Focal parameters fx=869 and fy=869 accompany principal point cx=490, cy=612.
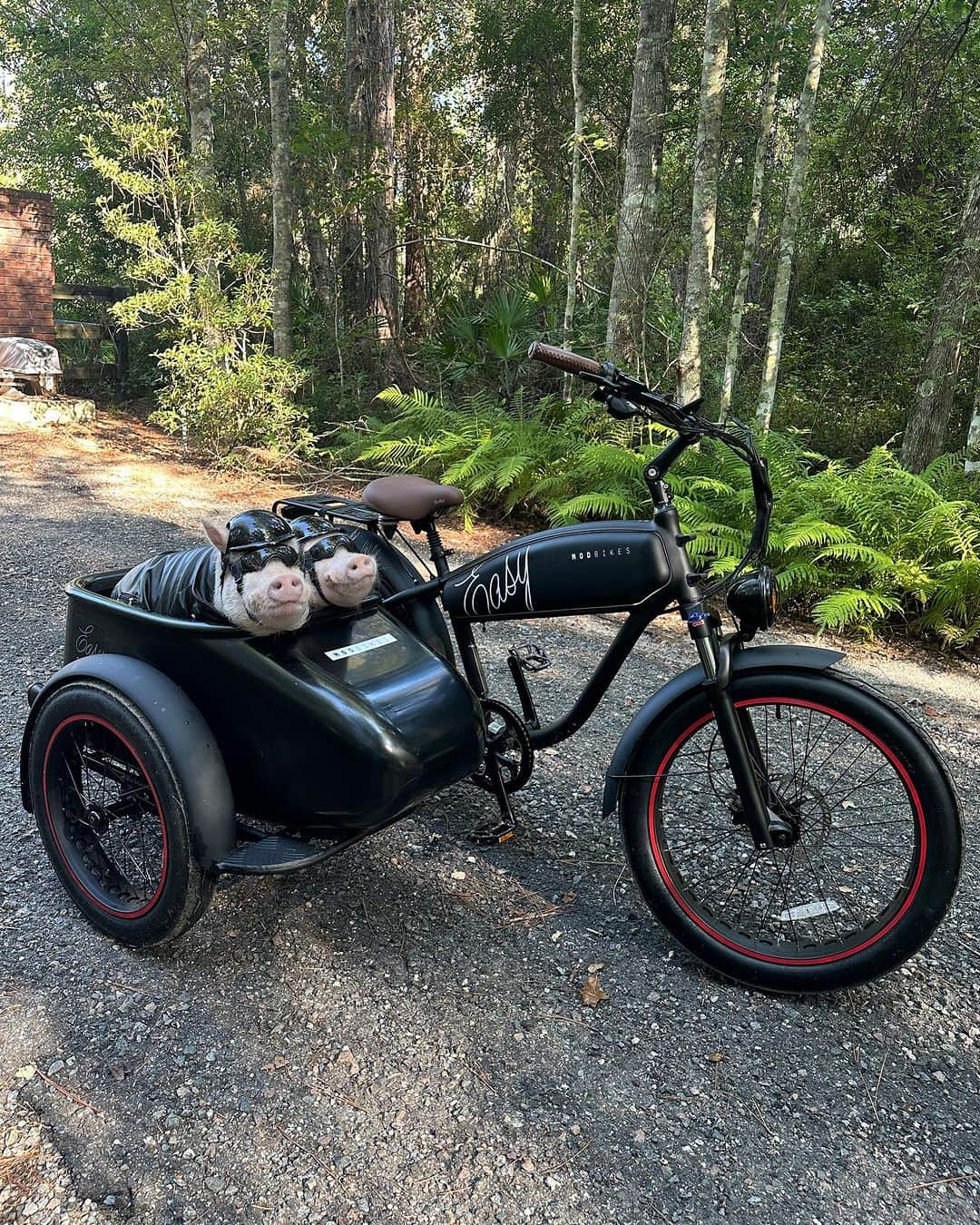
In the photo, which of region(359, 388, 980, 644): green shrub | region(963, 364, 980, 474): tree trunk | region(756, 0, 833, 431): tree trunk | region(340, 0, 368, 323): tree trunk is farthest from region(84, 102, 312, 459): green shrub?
region(963, 364, 980, 474): tree trunk

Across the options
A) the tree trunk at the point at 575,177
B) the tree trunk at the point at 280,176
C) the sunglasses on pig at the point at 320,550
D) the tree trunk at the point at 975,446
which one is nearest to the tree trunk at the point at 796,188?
the tree trunk at the point at 975,446

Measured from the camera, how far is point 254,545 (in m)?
2.14

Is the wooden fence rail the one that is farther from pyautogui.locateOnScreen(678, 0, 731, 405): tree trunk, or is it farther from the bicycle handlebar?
the bicycle handlebar

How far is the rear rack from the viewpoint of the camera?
2.68 meters

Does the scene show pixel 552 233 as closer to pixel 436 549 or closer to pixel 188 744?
pixel 436 549

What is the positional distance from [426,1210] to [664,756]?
1140 mm

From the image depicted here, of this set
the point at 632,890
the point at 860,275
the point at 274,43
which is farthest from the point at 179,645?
Answer: the point at 860,275

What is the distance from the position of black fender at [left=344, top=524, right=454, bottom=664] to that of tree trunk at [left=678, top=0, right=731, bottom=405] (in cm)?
481

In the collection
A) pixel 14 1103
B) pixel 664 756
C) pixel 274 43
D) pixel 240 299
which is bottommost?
pixel 14 1103

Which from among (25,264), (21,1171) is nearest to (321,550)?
(21,1171)

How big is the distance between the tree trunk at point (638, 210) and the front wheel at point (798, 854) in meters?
6.59

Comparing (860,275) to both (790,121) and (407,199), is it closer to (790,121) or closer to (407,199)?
(790,121)

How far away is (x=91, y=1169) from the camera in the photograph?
172 centimetres

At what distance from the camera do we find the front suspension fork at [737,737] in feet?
7.09
